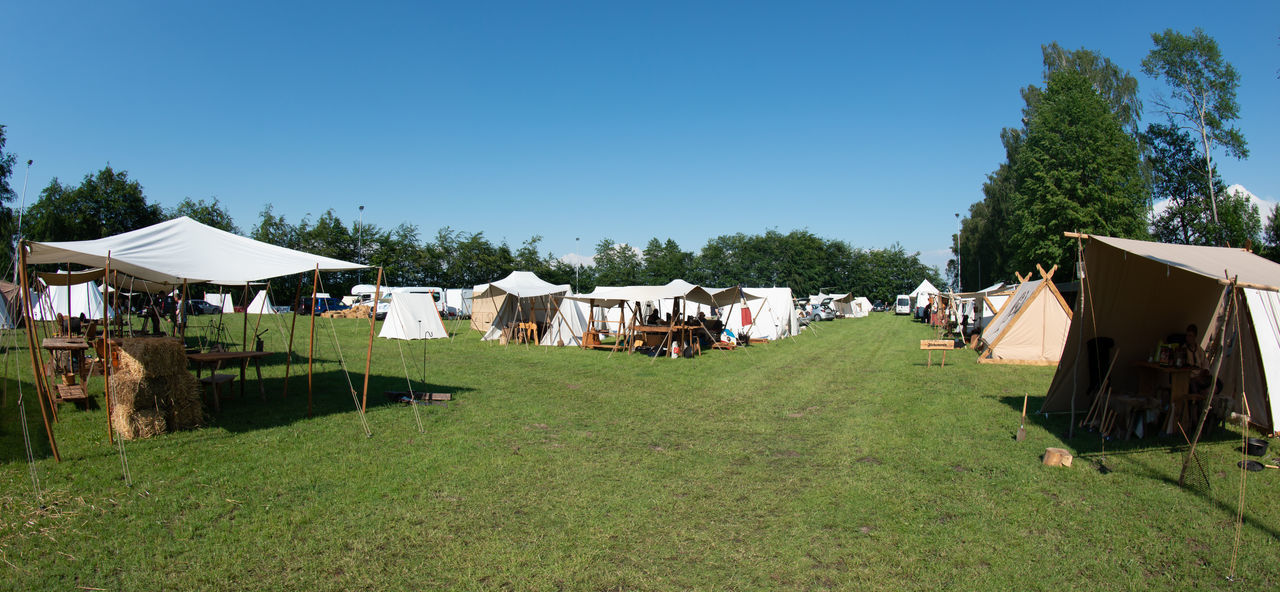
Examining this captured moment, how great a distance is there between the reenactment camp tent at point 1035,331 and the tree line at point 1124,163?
14735 millimetres

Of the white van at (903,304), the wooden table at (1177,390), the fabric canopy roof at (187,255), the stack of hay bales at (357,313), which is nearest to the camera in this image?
the fabric canopy roof at (187,255)

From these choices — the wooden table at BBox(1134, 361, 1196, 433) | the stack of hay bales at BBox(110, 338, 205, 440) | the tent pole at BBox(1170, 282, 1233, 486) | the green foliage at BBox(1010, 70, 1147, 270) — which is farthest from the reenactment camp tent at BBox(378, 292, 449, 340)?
the green foliage at BBox(1010, 70, 1147, 270)

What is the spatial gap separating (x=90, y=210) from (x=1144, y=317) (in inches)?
2031

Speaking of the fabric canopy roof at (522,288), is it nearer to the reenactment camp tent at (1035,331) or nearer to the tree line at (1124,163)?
the reenactment camp tent at (1035,331)

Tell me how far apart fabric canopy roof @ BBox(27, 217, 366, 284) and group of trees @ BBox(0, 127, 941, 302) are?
1385 cm

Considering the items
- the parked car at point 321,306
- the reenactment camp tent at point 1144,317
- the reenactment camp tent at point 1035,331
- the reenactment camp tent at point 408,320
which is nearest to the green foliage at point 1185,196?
the reenactment camp tent at point 1035,331

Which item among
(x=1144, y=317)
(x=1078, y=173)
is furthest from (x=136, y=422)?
(x=1078, y=173)

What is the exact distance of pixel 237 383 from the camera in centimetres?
1112

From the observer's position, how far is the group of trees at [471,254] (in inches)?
1521

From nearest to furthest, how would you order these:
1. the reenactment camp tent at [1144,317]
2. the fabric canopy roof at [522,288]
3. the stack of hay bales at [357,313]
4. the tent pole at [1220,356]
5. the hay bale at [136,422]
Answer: the tent pole at [1220,356], the reenactment camp tent at [1144,317], the hay bale at [136,422], the fabric canopy roof at [522,288], the stack of hay bales at [357,313]

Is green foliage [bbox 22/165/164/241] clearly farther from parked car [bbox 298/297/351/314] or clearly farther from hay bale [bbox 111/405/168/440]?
hay bale [bbox 111/405/168/440]

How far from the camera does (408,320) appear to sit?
→ 23.3m

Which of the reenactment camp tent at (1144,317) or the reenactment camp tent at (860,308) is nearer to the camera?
the reenactment camp tent at (1144,317)

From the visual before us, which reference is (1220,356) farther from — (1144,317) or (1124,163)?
(1124,163)
